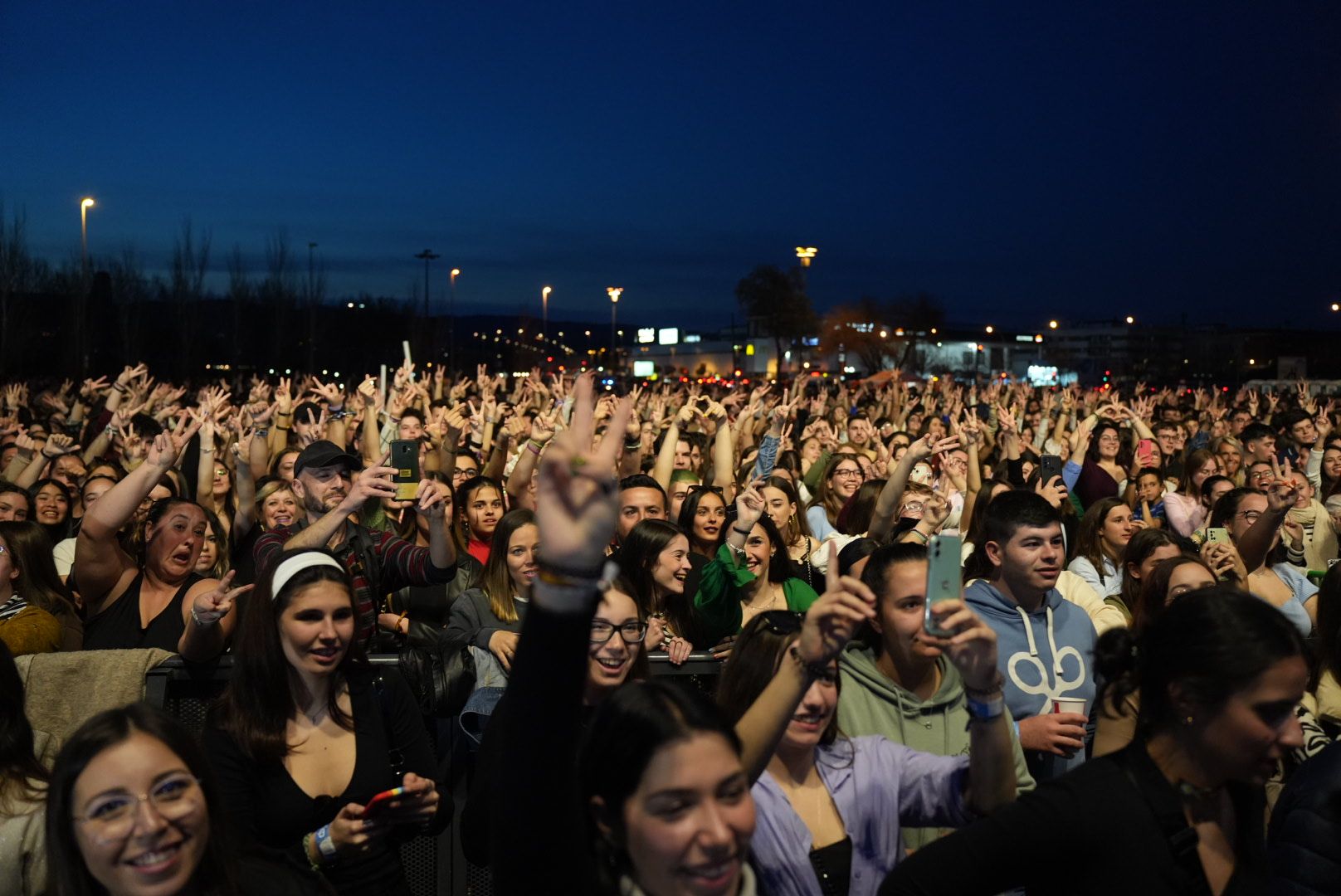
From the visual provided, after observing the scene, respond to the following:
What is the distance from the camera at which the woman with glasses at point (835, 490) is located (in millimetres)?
9688

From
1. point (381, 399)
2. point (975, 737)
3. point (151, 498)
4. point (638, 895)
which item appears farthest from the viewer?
point (381, 399)

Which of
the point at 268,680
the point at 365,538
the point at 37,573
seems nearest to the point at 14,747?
the point at 268,680

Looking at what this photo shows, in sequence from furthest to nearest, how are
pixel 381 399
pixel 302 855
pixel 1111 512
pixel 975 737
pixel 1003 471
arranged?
pixel 381 399 < pixel 1003 471 < pixel 1111 512 < pixel 302 855 < pixel 975 737

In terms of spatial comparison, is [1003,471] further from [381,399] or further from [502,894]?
[502,894]

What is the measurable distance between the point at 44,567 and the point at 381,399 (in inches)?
334

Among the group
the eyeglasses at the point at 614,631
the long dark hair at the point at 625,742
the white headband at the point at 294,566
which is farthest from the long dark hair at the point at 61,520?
the long dark hair at the point at 625,742

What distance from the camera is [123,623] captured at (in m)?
5.94

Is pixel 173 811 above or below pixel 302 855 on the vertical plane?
above

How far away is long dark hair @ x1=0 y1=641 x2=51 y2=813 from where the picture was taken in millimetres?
3547

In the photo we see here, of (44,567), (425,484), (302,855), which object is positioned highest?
(425,484)

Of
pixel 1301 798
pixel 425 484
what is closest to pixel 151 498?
pixel 425 484

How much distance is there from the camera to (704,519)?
7.60m

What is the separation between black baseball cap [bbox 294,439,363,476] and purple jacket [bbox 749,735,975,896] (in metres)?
3.65

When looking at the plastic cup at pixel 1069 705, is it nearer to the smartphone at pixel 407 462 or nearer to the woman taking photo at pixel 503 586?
the woman taking photo at pixel 503 586
